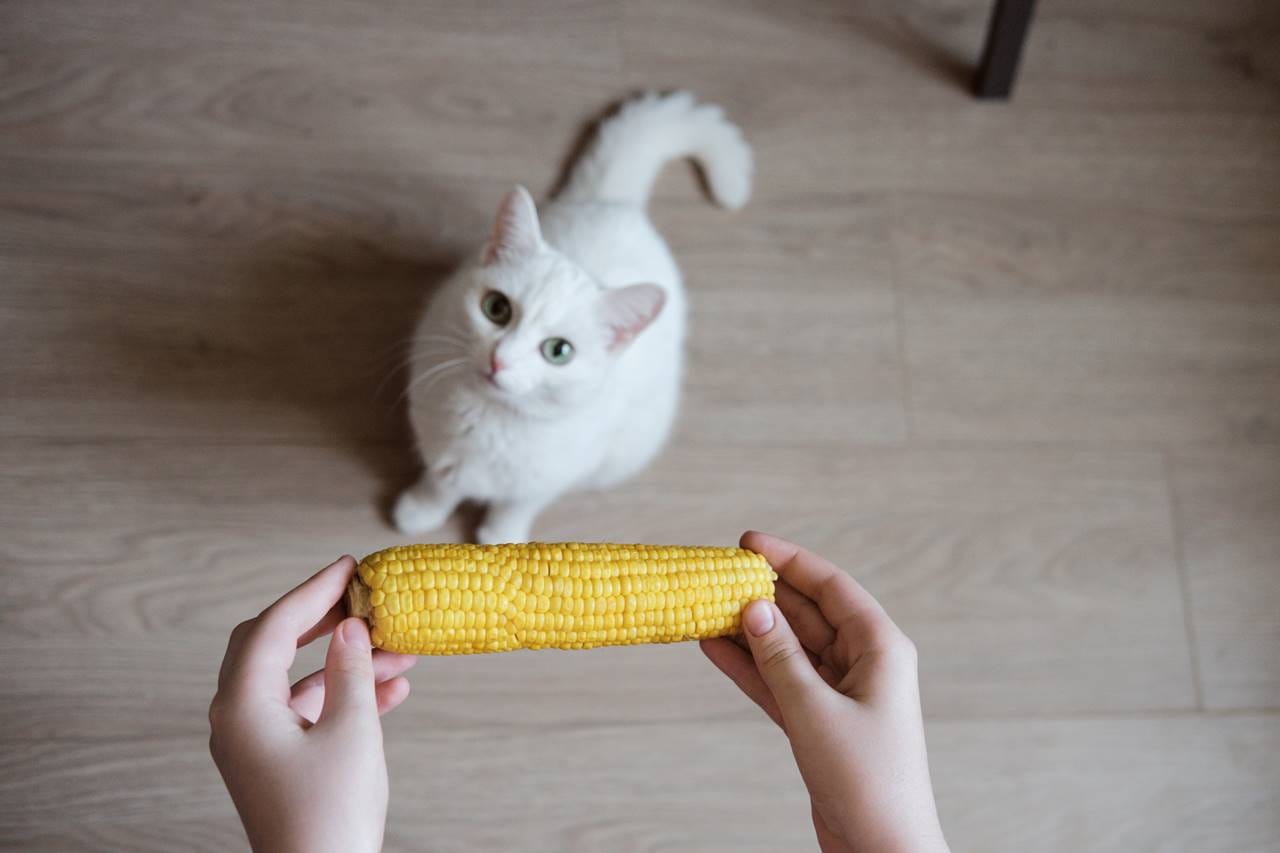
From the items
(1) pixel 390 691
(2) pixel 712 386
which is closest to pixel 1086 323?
(2) pixel 712 386

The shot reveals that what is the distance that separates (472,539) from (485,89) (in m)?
0.94

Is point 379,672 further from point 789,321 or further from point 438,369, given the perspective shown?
point 789,321

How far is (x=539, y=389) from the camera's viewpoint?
134 centimetres

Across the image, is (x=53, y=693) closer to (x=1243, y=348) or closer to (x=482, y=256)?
(x=482, y=256)

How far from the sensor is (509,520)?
1.65 m

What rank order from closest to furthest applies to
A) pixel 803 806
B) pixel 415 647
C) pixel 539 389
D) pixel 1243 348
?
pixel 415 647 < pixel 539 389 < pixel 803 806 < pixel 1243 348

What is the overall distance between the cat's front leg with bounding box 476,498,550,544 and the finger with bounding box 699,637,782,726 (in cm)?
54

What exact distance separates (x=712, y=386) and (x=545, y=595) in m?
0.90

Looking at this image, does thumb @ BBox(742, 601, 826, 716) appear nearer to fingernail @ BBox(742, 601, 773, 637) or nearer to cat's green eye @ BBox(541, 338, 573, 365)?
fingernail @ BBox(742, 601, 773, 637)

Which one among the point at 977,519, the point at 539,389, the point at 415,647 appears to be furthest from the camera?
the point at 977,519

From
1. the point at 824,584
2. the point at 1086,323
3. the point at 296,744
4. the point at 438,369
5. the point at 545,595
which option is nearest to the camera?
the point at 296,744

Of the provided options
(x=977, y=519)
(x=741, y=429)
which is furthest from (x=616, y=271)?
(x=977, y=519)

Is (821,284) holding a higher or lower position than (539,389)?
lower

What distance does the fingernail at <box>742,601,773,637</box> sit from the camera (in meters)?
1.07
